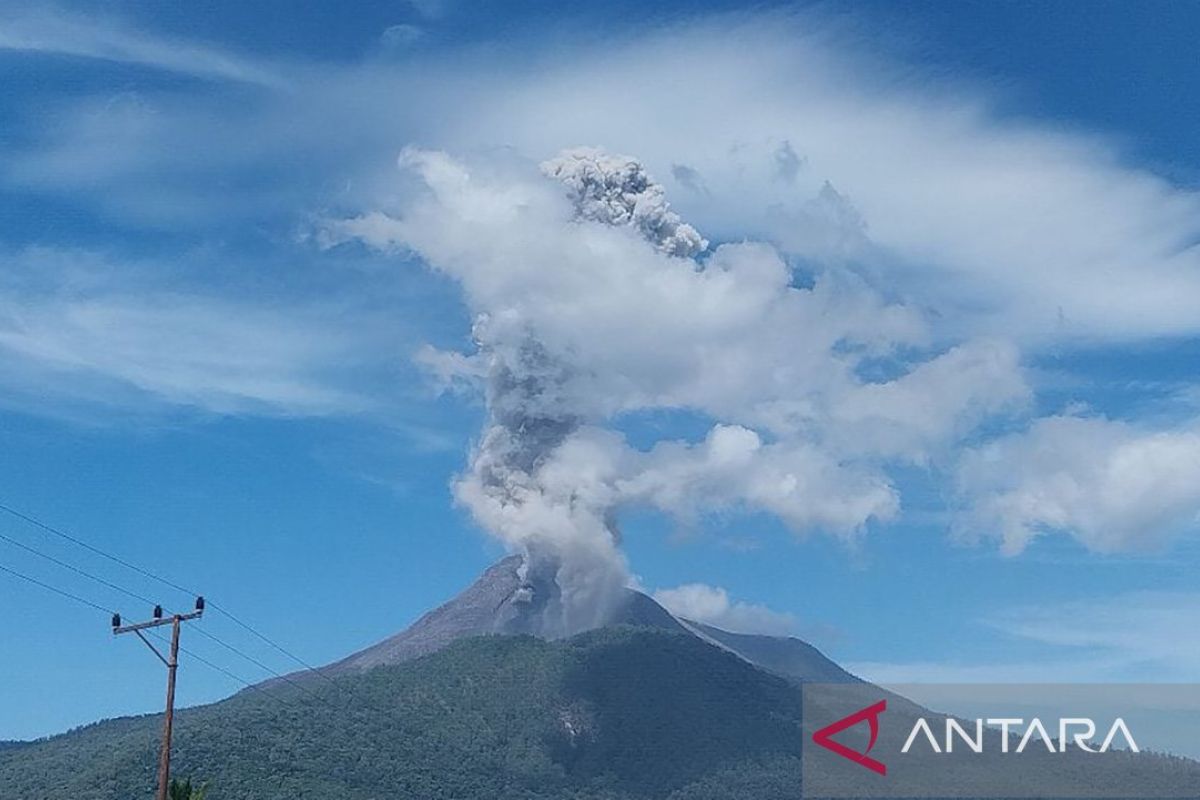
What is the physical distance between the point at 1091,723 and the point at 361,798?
15223 centimetres

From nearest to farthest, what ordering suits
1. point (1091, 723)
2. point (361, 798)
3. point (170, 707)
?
1. point (170, 707)
2. point (1091, 723)
3. point (361, 798)

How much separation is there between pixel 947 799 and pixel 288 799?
8977 centimetres

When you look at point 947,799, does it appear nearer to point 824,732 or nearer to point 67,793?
point 67,793

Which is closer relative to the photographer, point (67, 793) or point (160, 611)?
point (160, 611)

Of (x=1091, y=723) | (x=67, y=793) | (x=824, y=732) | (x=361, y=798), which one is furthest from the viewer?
(x=361, y=798)

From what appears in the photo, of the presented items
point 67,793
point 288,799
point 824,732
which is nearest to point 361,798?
point 288,799

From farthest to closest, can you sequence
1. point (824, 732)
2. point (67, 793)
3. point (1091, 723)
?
point (67, 793) → point (824, 732) → point (1091, 723)

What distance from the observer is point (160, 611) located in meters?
49.8

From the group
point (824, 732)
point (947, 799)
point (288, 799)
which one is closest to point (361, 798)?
point (288, 799)

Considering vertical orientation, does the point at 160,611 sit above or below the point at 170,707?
above

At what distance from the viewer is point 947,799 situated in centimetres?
19962

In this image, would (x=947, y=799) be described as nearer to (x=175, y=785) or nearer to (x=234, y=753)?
(x=234, y=753)

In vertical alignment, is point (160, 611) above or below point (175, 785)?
above

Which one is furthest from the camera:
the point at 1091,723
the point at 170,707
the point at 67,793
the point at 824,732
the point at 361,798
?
the point at 361,798
